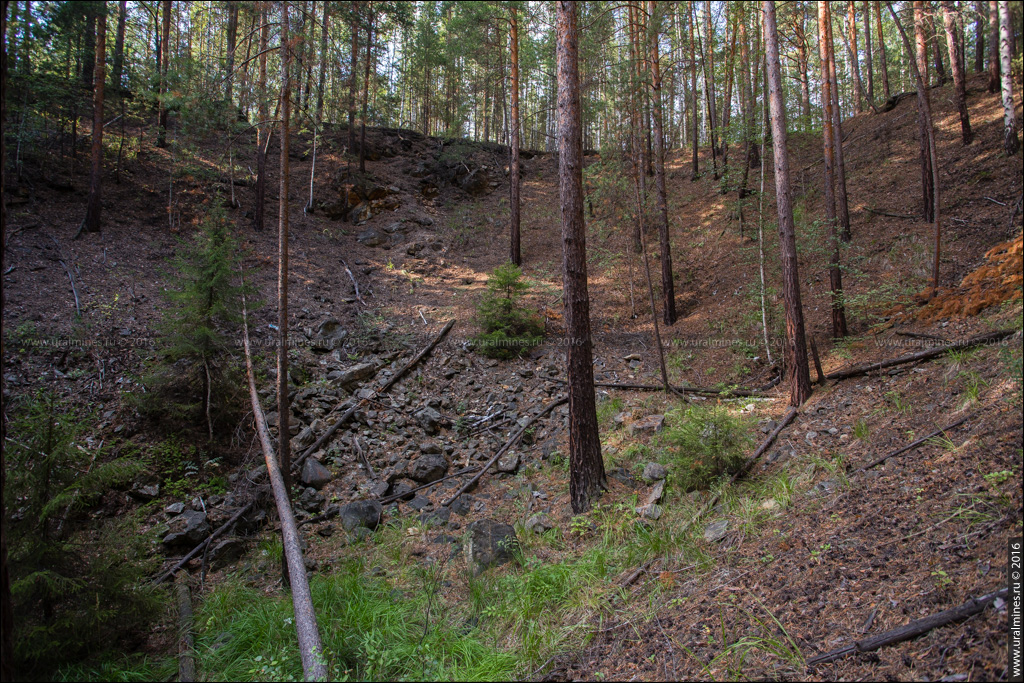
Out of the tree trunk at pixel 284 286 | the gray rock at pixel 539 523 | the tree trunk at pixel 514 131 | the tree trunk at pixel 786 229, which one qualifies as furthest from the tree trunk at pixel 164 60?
the gray rock at pixel 539 523

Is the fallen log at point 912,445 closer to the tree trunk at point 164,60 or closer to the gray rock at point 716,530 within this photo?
the gray rock at point 716,530

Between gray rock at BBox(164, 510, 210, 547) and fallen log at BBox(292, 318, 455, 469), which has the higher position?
fallen log at BBox(292, 318, 455, 469)

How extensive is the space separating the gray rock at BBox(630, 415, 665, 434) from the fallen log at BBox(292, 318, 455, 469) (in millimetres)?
5671

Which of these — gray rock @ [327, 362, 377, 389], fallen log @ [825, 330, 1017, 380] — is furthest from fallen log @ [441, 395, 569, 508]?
A: gray rock @ [327, 362, 377, 389]

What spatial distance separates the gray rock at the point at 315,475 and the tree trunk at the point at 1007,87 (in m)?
18.8

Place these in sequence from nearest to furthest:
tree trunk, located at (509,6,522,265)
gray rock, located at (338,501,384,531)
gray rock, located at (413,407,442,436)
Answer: gray rock, located at (338,501,384,531) → gray rock, located at (413,407,442,436) → tree trunk, located at (509,6,522,265)

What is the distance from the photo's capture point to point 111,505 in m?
6.86

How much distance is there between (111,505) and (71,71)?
54.7 feet

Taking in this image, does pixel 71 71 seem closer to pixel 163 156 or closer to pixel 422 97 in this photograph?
pixel 163 156

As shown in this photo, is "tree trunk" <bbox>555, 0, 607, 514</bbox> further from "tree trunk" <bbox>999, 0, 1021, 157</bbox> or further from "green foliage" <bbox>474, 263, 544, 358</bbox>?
"tree trunk" <bbox>999, 0, 1021, 157</bbox>

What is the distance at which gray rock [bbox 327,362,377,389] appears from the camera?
10531 mm

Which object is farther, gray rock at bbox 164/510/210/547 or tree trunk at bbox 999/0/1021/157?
tree trunk at bbox 999/0/1021/157

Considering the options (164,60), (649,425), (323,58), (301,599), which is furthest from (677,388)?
(164,60)

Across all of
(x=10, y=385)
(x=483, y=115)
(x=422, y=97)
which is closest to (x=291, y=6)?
(x=10, y=385)
